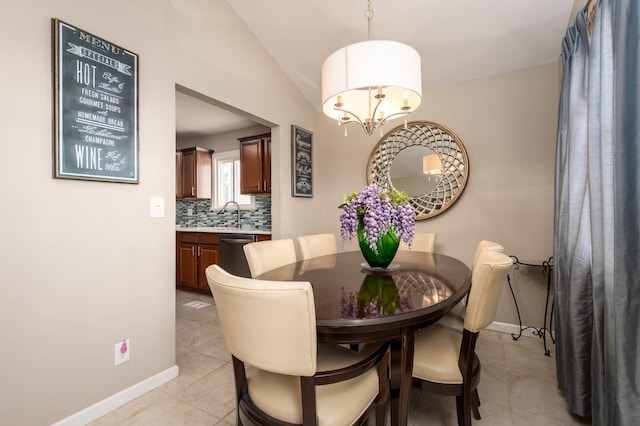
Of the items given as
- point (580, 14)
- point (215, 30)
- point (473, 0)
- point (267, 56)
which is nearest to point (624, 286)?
point (580, 14)

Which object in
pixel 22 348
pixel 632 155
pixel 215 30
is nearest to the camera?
pixel 632 155

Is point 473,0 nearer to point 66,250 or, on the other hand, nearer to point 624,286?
point 624,286

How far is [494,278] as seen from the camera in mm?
1324

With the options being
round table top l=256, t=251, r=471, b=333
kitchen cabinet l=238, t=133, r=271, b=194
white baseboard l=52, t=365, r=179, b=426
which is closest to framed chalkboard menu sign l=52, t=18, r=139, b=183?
round table top l=256, t=251, r=471, b=333

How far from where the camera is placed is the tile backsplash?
4531mm

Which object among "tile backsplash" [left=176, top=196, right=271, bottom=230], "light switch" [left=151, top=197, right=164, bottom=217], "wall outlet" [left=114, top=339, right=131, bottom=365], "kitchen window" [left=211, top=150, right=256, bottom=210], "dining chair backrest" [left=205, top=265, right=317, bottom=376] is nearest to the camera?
"dining chair backrest" [left=205, top=265, right=317, bottom=376]

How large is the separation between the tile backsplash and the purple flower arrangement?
2.82 m

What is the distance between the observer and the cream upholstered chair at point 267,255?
1883 mm

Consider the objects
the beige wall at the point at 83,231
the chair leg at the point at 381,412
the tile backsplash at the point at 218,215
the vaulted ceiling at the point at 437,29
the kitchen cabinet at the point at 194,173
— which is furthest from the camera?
the kitchen cabinet at the point at 194,173

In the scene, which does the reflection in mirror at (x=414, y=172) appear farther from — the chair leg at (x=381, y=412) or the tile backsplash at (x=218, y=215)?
the chair leg at (x=381, y=412)

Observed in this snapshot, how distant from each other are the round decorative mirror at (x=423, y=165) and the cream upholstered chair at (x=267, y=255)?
65.6 inches

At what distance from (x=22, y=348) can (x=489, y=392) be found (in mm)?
2620

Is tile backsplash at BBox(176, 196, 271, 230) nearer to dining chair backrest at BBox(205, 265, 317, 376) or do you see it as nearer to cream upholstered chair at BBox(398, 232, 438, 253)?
cream upholstered chair at BBox(398, 232, 438, 253)

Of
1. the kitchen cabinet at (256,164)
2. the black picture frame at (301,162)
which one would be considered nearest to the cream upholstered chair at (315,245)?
the black picture frame at (301,162)
